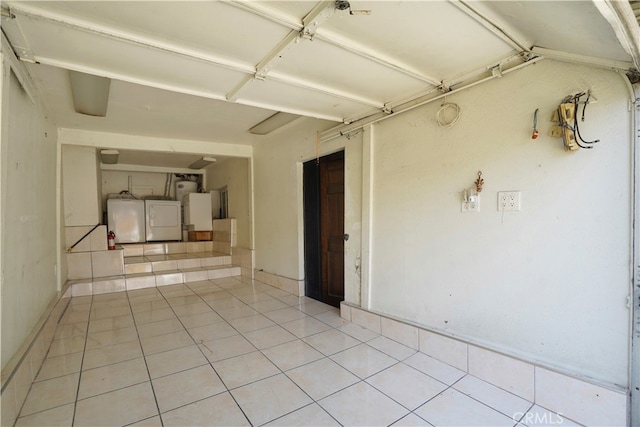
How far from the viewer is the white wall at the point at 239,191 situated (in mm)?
5297

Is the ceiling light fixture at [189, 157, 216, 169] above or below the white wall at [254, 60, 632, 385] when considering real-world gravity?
above

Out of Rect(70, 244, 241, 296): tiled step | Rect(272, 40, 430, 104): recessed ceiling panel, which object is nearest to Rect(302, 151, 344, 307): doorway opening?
Rect(272, 40, 430, 104): recessed ceiling panel

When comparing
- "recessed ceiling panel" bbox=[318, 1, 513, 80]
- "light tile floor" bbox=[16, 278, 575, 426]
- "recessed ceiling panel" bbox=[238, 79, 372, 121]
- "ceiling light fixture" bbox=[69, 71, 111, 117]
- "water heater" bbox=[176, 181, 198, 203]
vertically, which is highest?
A: "ceiling light fixture" bbox=[69, 71, 111, 117]

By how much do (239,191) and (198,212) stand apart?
5.37 feet

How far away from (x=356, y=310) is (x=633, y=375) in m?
1.96

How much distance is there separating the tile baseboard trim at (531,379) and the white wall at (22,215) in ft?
8.87

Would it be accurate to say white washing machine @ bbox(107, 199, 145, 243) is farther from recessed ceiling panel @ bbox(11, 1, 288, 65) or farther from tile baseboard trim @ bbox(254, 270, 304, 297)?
recessed ceiling panel @ bbox(11, 1, 288, 65)

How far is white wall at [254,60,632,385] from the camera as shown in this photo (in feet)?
4.93

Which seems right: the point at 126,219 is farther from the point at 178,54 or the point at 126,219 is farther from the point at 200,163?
the point at 178,54

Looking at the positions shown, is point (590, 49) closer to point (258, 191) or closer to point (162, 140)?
point (258, 191)

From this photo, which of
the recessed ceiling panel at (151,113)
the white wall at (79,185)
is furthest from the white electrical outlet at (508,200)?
the white wall at (79,185)

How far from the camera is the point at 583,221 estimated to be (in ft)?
5.18

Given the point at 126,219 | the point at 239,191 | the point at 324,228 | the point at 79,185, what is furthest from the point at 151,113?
the point at 126,219

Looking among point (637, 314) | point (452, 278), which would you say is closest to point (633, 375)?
point (637, 314)
